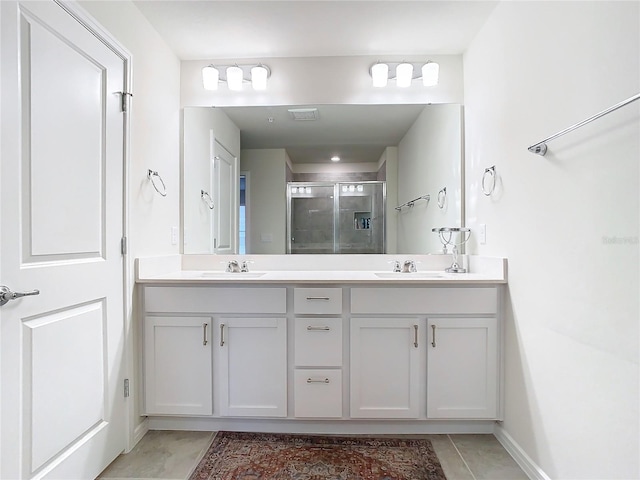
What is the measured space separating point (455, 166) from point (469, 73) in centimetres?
60

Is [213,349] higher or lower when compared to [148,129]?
lower

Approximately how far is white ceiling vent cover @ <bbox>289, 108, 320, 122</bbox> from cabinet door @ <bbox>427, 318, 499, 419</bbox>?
157cm

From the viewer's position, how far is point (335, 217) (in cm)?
239

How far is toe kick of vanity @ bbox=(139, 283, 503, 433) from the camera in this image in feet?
5.90

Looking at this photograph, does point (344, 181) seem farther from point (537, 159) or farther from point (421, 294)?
point (537, 159)

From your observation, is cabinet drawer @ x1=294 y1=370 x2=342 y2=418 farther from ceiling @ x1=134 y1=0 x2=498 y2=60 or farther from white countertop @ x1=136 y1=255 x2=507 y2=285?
ceiling @ x1=134 y1=0 x2=498 y2=60

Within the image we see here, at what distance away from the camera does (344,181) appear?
93.9 inches

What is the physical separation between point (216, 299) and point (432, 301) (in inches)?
46.2

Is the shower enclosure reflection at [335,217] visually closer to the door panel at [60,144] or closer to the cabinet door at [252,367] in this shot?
the cabinet door at [252,367]

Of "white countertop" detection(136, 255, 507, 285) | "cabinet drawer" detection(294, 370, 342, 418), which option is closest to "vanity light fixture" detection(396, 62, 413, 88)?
"white countertop" detection(136, 255, 507, 285)

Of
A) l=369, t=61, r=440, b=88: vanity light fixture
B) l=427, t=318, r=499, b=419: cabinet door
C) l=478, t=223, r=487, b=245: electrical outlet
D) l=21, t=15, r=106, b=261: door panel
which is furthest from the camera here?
l=369, t=61, r=440, b=88: vanity light fixture

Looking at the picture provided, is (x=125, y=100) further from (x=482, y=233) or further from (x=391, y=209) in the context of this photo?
(x=482, y=233)

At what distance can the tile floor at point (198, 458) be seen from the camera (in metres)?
1.55

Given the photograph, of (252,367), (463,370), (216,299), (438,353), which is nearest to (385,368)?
(438,353)
